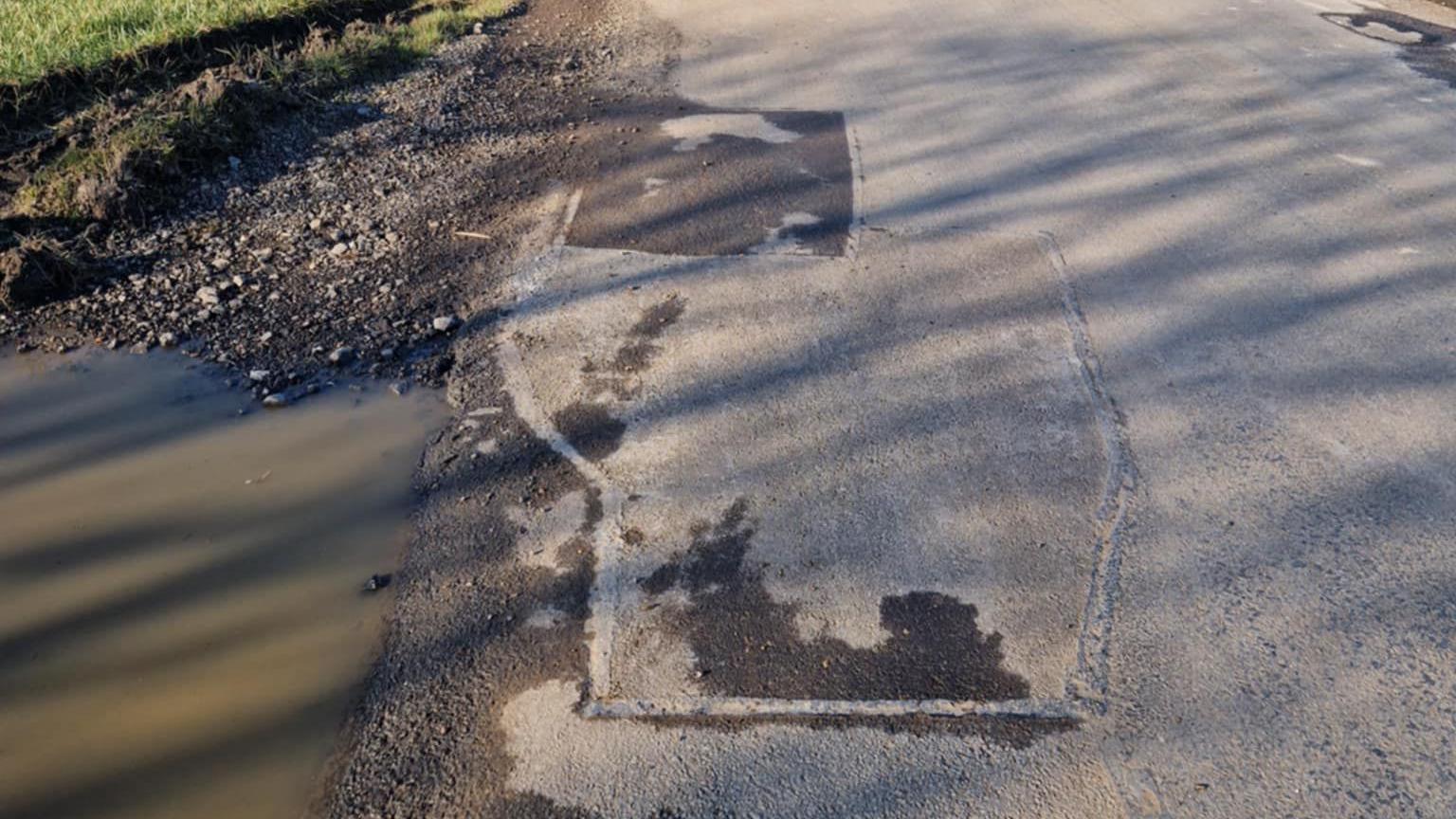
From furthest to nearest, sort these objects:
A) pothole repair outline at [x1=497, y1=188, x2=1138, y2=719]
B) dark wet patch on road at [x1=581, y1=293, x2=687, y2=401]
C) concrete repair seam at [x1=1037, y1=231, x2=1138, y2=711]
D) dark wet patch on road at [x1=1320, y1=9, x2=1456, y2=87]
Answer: dark wet patch on road at [x1=1320, y1=9, x2=1456, y2=87] < dark wet patch on road at [x1=581, y1=293, x2=687, y2=401] < concrete repair seam at [x1=1037, y1=231, x2=1138, y2=711] < pothole repair outline at [x1=497, y1=188, x2=1138, y2=719]

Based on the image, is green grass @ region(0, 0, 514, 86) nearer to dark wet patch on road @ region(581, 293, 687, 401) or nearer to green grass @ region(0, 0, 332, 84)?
green grass @ region(0, 0, 332, 84)

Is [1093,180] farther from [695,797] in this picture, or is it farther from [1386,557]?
[695,797]

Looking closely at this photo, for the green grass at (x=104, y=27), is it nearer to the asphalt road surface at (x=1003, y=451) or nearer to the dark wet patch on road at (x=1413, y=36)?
the asphalt road surface at (x=1003, y=451)

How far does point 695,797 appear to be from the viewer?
11.9 feet

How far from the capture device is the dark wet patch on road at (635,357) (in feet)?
18.8

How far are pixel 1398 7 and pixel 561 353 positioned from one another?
36.9ft

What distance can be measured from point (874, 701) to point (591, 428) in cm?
212

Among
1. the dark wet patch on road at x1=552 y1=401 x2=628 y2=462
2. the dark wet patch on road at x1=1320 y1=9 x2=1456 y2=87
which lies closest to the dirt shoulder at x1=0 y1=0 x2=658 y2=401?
the dark wet patch on road at x1=552 y1=401 x2=628 y2=462

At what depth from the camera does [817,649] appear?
4195 millimetres

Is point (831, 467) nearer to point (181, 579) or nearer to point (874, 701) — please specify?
point (874, 701)

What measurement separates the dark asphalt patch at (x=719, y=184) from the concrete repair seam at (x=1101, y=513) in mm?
1679

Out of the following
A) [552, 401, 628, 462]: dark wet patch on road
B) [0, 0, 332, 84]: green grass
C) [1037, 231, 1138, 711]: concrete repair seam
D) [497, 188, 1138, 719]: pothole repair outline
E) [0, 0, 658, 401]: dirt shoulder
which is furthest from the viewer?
[0, 0, 332, 84]: green grass

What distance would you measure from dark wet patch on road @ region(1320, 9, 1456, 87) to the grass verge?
950cm

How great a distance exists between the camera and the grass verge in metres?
7.11
